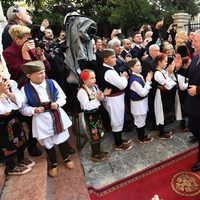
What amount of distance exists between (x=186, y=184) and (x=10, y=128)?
6.97 feet

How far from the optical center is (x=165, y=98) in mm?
3771

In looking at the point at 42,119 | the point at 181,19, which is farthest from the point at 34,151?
the point at 181,19

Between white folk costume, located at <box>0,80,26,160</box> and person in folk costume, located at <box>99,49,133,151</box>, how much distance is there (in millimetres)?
1233

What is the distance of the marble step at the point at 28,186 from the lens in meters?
2.46

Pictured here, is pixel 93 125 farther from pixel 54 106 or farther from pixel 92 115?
pixel 54 106

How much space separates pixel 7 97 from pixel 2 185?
987 millimetres

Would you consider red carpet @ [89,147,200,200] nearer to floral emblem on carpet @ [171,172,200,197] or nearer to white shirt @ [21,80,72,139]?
floral emblem on carpet @ [171,172,200,197]

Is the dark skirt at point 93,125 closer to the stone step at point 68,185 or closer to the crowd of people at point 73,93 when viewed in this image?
the crowd of people at point 73,93

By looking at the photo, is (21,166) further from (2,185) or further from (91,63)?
(91,63)

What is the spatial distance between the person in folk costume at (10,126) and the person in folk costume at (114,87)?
1.24 meters

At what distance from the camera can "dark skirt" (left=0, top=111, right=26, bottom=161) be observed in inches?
102

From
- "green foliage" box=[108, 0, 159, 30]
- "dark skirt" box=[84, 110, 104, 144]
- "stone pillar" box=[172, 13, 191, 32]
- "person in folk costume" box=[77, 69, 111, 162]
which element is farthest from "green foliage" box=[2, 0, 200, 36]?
"dark skirt" box=[84, 110, 104, 144]

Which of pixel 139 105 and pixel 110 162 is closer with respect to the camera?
pixel 110 162

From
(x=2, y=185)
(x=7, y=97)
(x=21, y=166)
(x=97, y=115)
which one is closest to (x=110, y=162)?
(x=97, y=115)
